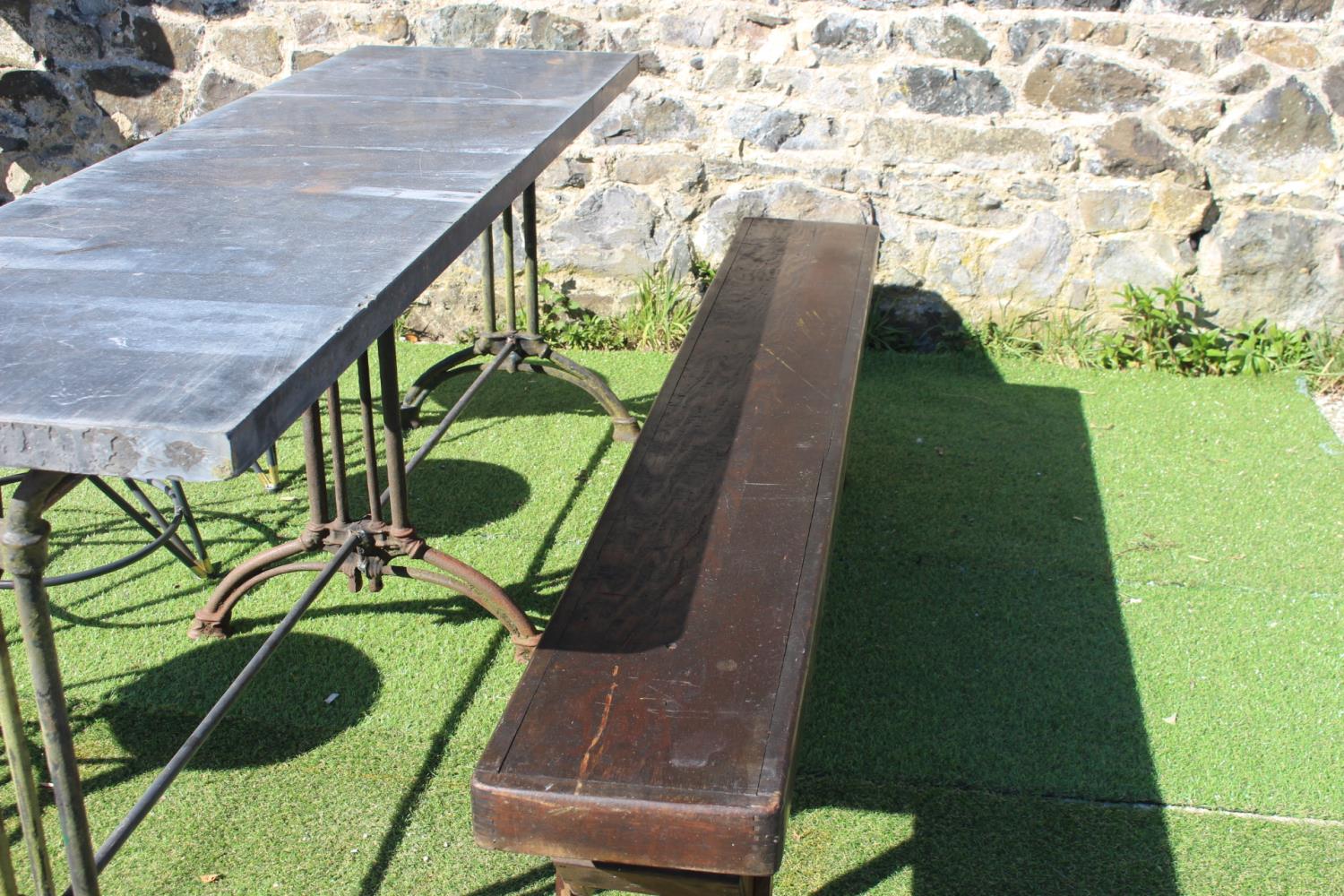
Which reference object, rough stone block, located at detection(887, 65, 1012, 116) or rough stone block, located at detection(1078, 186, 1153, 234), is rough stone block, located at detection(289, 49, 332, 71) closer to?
rough stone block, located at detection(887, 65, 1012, 116)

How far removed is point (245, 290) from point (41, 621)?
1.78ft

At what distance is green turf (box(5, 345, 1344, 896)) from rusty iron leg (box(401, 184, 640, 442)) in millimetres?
167

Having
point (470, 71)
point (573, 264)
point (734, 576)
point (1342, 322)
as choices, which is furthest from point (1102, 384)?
point (734, 576)

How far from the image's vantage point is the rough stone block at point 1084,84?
4.56m

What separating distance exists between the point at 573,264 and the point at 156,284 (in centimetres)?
334

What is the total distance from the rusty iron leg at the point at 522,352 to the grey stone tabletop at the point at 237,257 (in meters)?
0.68

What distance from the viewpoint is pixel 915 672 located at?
3025 millimetres

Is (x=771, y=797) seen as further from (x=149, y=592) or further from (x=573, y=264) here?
(x=573, y=264)

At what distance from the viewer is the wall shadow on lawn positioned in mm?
2475

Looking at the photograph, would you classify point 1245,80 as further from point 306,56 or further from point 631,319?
point 306,56

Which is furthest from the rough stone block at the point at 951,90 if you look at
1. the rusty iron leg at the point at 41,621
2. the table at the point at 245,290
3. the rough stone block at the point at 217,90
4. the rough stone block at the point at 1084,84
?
the rusty iron leg at the point at 41,621

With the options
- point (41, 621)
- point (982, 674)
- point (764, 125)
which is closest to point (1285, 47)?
point (764, 125)

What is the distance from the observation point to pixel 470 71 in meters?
3.68

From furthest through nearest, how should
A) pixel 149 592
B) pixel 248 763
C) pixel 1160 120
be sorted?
pixel 1160 120 → pixel 149 592 → pixel 248 763
